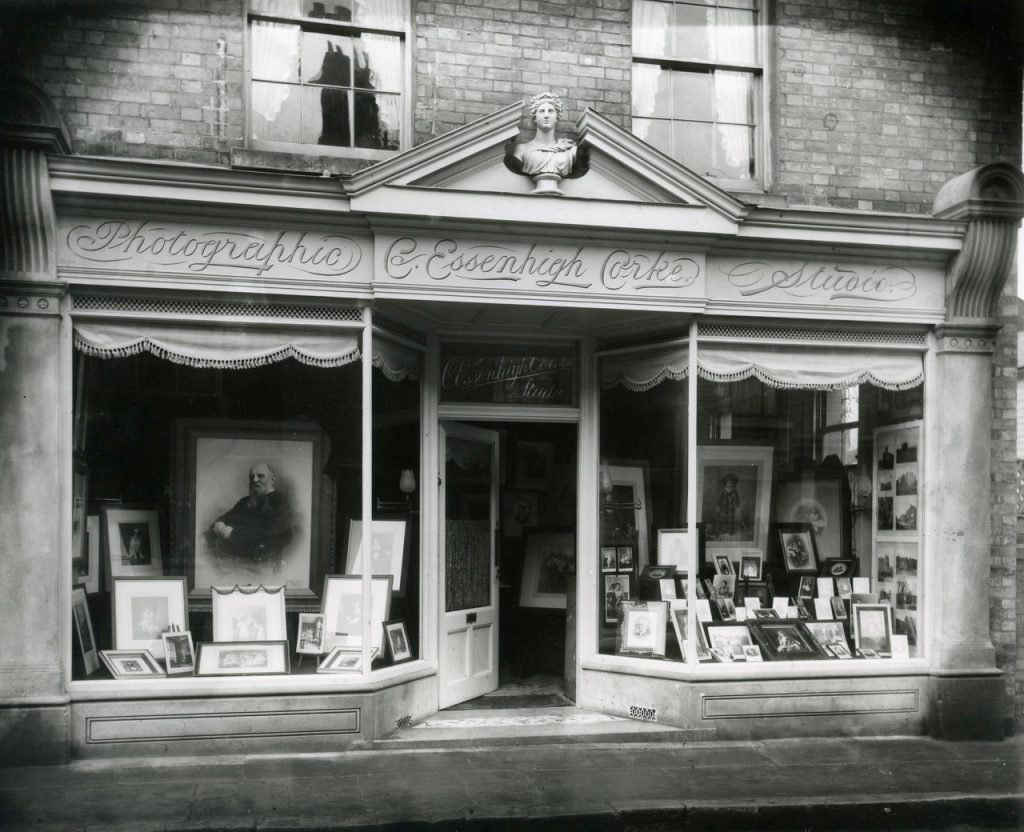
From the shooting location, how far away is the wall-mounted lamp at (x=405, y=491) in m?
7.93

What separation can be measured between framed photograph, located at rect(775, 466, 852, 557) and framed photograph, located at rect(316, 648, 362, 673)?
11.9 ft

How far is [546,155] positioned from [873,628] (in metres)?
4.58

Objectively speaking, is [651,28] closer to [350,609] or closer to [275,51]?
[275,51]

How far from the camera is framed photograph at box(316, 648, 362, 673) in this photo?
7410 millimetres

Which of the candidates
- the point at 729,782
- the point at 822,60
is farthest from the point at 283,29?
the point at 729,782

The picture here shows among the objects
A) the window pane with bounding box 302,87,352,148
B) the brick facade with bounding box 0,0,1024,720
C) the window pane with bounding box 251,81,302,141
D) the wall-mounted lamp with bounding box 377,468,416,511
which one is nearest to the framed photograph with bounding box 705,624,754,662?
the brick facade with bounding box 0,0,1024,720

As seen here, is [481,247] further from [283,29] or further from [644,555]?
[644,555]

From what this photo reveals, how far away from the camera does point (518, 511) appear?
381 inches

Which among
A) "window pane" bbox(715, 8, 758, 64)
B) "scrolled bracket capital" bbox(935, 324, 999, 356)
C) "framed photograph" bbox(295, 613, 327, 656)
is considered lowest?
"framed photograph" bbox(295, 613, 327, 656)

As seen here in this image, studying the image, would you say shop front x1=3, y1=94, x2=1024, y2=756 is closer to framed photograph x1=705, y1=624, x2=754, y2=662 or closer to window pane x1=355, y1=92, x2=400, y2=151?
framed photograph x1=705, y1=624, x2=754, y2=662

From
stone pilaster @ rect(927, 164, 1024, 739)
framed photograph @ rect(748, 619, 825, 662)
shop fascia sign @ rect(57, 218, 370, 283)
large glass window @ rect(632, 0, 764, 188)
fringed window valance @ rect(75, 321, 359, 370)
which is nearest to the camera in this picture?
shop fascia sign @ rect(57, 218, 370, 283)


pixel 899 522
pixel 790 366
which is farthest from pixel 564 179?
pixel 899 522

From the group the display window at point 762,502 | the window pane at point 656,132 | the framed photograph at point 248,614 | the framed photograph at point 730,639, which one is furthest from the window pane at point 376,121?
the framed photograph at point 730,639

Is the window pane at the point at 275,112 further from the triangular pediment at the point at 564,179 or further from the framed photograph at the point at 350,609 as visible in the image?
the framed photograph at the point at 350,609
